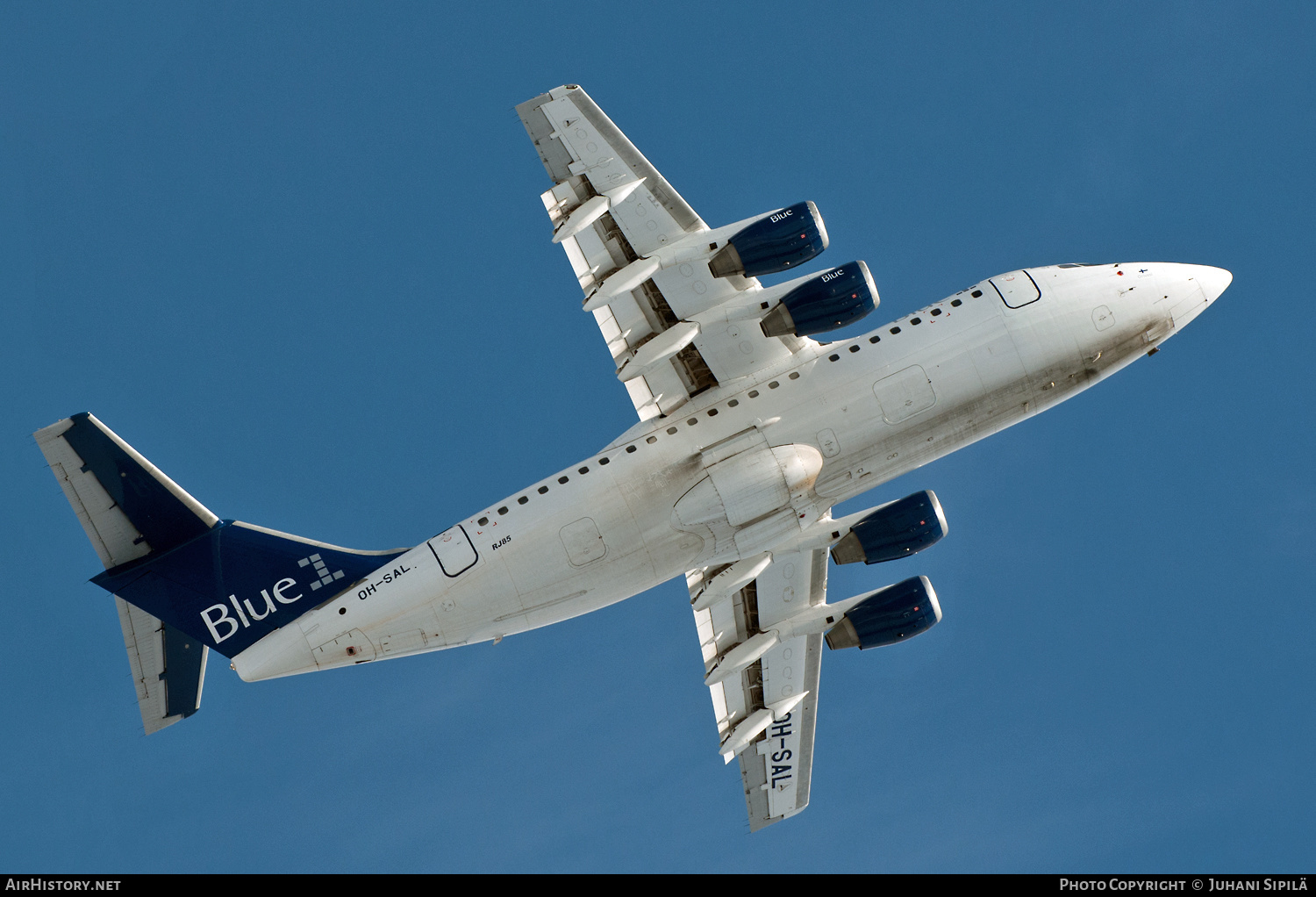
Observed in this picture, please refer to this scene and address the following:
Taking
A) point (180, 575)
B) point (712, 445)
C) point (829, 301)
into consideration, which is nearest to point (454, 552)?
point (712, 445)

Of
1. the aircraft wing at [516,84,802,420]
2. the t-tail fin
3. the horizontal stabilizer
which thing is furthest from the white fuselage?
the horizontal stabilizer

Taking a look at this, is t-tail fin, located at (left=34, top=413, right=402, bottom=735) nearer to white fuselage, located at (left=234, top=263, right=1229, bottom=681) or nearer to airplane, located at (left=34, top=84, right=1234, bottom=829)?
airplane, located at (left=34, top=84, right=1234, bottom=829)

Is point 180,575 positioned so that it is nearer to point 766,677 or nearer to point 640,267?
point 640,267

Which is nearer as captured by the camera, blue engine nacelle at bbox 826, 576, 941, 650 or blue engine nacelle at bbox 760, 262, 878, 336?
blue engine nacelle at bbox 760, 262, 878, 336

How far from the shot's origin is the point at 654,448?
102ft

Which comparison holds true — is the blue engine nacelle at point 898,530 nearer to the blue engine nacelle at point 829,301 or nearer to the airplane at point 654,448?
the airplane at point 654,448

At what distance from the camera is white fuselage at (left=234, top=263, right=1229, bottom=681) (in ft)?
98.9

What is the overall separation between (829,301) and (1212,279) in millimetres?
10714

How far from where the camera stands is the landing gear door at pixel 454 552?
1187 inches

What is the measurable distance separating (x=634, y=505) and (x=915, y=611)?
8578 millimetres

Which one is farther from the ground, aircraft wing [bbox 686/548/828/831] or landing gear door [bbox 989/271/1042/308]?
landing gear door [bbox 989/271/1042/308]

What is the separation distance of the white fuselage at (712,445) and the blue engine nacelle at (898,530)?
3.78 feet

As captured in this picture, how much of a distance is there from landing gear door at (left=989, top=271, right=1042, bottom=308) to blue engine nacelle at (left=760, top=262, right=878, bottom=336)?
3699 millimetres
